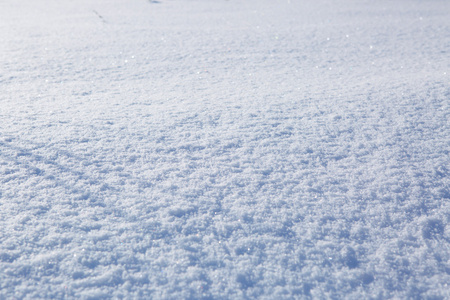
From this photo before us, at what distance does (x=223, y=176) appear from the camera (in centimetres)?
217

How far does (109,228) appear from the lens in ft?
5.64

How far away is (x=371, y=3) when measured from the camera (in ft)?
30.9

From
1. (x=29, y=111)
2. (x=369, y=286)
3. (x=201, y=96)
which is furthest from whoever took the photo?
Answer: (x=201, y=96)

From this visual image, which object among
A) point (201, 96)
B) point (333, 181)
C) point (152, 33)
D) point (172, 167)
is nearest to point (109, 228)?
point (172, 167)

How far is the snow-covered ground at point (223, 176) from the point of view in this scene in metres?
1.50

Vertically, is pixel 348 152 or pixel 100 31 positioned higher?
pixel 100 31

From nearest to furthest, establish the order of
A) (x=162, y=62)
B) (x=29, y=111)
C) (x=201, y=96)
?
(x=29, y=111)
(x=201, y=96)
(x=162, y=62)

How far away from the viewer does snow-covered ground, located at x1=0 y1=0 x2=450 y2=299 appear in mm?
1505

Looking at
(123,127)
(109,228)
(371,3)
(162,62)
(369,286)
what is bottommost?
(369,286)

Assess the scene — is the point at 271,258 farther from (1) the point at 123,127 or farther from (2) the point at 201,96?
(2) the point at 201,96

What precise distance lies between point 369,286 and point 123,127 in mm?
2081

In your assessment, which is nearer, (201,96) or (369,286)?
(369,286)

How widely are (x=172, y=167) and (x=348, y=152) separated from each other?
128cm

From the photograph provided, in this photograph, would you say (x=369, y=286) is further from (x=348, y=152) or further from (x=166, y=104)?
(x=166, y=104)
